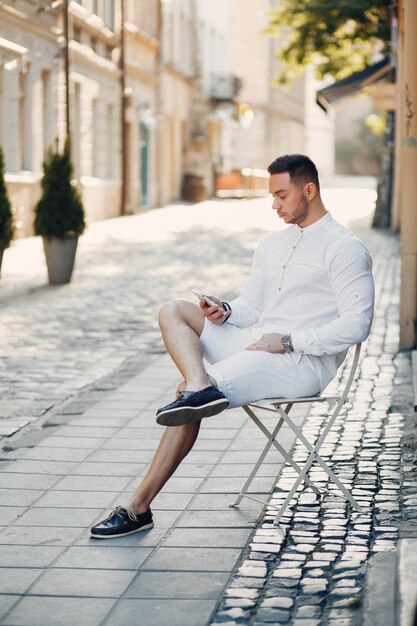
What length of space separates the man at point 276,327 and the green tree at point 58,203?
10.6 metres

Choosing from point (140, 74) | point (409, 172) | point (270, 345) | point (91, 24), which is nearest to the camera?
point (270, 345)

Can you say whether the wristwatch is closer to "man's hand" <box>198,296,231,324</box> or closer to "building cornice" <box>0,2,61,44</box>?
"man's hand" <box>198,296,231,324</box>

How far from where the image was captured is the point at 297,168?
18.0ft

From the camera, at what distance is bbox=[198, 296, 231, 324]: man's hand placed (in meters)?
5.48

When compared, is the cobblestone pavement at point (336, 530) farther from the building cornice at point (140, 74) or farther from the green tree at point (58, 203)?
the building cornice at point (140, 74)

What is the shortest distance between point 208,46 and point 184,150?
6.42 m

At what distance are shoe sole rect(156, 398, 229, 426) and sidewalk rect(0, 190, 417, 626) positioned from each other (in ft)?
1.52

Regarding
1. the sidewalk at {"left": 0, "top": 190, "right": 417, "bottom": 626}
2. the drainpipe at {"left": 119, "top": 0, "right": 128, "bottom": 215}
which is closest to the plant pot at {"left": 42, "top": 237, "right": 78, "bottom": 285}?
the sidewalk at {"left": 0, "top": 190, "right": 417, "bottom": 626}

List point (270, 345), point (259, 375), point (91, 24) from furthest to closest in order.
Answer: point (91, 24) < point (270, 345) < point (259, 375)

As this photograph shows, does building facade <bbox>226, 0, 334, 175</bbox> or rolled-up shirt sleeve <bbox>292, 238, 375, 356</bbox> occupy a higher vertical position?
building facade <bbox>226, 0, 334, 175</bbox>

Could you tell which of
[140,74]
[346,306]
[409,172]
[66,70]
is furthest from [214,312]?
[140,74]

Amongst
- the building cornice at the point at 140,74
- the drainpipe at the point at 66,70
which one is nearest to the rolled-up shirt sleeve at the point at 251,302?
the drainpipe at the point at 66,70

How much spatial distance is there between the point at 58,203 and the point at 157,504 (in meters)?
10.9

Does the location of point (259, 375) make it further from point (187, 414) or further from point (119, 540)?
point (119, 540)
